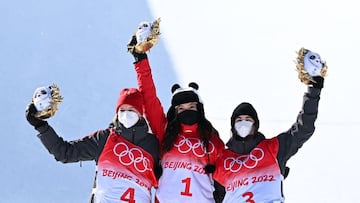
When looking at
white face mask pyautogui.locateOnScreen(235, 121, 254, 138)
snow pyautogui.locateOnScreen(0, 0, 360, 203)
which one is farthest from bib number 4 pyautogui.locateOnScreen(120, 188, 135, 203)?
snow pyautogui.locateOnScreen(0, 0, 360, 203)

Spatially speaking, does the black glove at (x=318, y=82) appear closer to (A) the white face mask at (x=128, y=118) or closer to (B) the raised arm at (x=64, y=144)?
(A) the white face mask at (x=128, y=118)

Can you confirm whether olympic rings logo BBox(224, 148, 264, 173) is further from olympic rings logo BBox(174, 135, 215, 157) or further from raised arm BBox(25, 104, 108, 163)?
raised arm BBox(25, 104, 108, 163)

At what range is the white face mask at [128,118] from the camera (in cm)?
328

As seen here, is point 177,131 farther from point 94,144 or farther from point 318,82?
point 318,82

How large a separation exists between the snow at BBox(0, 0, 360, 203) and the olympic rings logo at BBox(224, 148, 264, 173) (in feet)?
4.81

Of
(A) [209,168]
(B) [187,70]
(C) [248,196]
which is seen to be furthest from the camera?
(B) [187,70]

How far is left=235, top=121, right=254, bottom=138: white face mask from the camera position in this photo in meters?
3.24

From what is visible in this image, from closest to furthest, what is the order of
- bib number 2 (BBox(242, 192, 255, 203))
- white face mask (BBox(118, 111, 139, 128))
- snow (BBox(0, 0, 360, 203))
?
bib number 2 (BBox(242, 192, 255, 203)) < white face mask (BBox(118, 111, 139, 128)) < snow (BBox(0, 0, 360, 203))

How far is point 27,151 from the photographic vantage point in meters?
5.33

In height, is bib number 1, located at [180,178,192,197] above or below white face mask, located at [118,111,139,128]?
below

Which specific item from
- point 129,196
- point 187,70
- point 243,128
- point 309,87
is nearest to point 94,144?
point 129,196

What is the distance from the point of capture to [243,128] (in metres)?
3.23

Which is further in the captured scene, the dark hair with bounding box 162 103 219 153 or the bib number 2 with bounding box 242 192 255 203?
the dark hair with bounding box 162 103 219 153

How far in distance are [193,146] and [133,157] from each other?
31 cm
